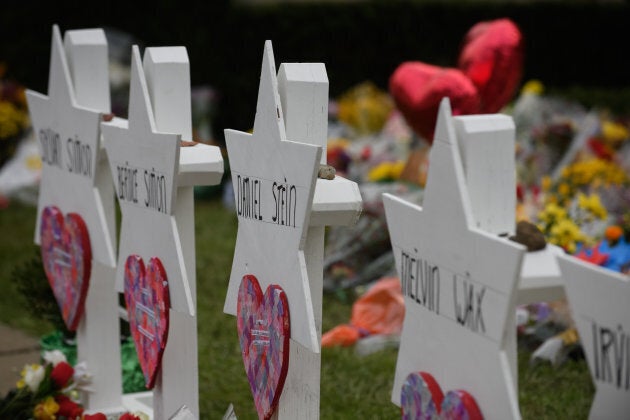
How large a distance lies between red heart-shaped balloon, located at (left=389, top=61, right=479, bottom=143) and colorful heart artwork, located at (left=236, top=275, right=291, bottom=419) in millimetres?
2745

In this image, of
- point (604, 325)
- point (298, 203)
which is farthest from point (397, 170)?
point (604, 325)

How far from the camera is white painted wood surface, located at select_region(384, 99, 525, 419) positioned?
200cm

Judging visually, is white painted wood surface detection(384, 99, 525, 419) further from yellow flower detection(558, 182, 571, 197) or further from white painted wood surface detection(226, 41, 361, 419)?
yellow flower detection(558, 182, 571, 197)

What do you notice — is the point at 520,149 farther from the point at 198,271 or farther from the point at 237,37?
the point at 237,37

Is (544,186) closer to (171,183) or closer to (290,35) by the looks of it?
(171,183)

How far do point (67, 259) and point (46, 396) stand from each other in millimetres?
520

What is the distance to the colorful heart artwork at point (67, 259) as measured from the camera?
363 cm

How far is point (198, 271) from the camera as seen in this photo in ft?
21.9

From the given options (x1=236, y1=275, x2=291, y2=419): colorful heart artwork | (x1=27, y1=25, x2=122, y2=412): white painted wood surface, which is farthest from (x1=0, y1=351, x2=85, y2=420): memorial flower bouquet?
(x1=236, y1=275, x2=291, y2=419): colorful heart artwork

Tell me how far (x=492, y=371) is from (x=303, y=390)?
785 millimetres

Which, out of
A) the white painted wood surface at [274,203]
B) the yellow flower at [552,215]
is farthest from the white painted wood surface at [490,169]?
the yellow flower at [552,215]

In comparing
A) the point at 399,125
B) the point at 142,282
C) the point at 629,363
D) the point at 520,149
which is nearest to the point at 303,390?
the point at 142,282

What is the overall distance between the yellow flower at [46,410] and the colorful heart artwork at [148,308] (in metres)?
0.42

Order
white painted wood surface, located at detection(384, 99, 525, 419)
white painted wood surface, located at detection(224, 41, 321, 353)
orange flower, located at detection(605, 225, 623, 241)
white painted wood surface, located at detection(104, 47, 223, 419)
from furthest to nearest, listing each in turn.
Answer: orange flower, located at detection(605, 225, 623, 241) < white painted wood surface, located at detection(104, 47, 223, 419) < white painted wood surface, located at detection(224, 41, 321, 353) < white painted wood surface, located at detection(384, 99, 525, 419)
